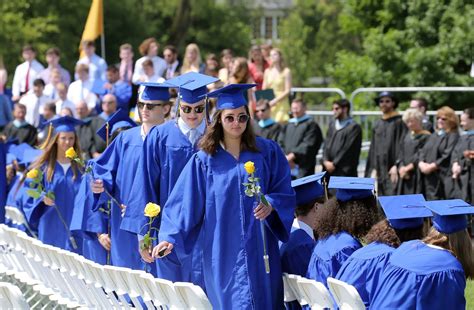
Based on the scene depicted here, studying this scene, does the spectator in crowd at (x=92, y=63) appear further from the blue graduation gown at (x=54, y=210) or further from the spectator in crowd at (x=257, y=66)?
the blue graduation gown at (x=54, y=210)

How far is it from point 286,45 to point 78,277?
176 ft

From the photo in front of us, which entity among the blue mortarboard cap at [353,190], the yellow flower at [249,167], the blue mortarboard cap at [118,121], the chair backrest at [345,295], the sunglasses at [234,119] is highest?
the sunglasses at [234,119]

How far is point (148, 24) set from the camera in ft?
146

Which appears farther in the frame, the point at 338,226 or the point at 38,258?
the point at 38,258

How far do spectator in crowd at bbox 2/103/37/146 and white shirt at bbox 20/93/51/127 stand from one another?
0.73 metres

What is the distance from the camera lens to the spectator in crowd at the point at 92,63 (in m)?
17.7

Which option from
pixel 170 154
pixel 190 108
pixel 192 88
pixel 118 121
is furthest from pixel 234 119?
pixel 118 121

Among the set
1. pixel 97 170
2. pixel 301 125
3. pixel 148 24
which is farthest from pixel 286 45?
pixel 97 170

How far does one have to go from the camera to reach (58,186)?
37.5ft

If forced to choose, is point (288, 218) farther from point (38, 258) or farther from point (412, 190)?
point (412, 190)

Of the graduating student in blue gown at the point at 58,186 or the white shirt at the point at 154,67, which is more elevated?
the white shirt at the point at 154,67

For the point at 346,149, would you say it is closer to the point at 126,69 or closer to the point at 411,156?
the point at 411,156

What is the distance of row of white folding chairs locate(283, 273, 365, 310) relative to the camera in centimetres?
577

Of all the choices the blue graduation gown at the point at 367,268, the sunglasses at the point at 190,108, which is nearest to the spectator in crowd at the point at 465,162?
the sunglasses at the point at 190,108
